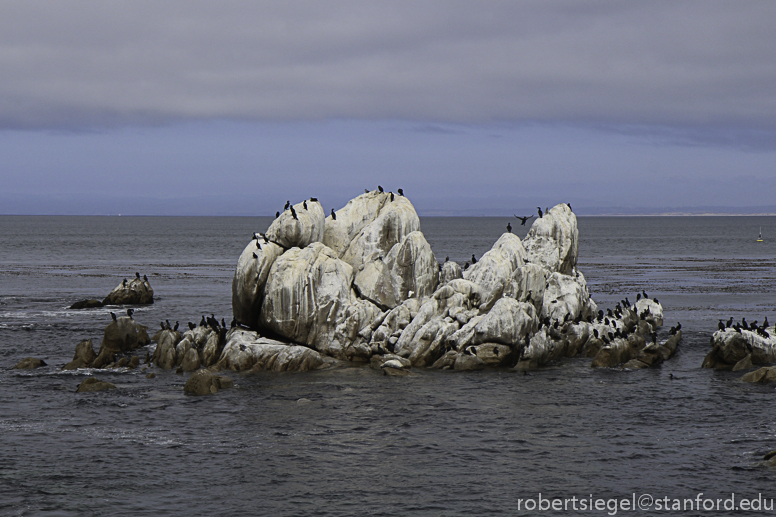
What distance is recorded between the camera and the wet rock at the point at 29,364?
154 feet

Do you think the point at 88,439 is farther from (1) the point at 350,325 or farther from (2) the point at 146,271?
(2) the point at 146,271

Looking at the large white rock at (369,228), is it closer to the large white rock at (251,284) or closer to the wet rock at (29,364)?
the large white rock at (251,284)

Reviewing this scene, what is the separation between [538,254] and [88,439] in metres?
38.1

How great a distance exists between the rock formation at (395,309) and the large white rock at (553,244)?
3.47m

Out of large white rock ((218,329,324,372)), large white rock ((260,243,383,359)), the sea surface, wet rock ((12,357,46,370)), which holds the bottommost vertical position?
the sea surface

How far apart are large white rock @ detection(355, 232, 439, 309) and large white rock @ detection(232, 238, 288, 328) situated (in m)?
6.83

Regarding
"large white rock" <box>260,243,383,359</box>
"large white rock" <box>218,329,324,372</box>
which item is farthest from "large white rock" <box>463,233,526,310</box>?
"large white rock" <box>218,329,324,372</box>

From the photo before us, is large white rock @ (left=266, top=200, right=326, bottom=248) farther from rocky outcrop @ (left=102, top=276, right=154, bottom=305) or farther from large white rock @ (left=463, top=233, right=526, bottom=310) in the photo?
rocky outcrop @ (left=102, top=276, right=154, bottom=305)

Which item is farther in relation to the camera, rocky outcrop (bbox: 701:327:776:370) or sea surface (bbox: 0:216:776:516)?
rocky outcrop (bbox: 701:327:776:370)

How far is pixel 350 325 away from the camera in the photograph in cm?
4934

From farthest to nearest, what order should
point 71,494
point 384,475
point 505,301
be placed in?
1. point 505,301
2. point 384,475
3. point 71,494

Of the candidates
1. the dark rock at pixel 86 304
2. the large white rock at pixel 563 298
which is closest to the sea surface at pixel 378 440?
the large white rock at pixel 563 298

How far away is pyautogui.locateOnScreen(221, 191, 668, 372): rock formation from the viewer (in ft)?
158

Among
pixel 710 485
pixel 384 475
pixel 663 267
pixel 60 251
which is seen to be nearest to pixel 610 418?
pixel 710 485
